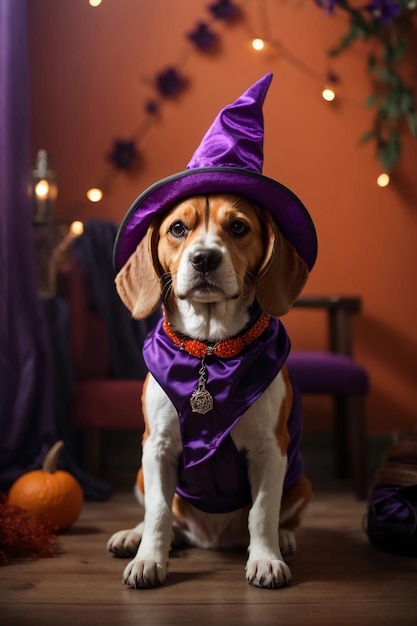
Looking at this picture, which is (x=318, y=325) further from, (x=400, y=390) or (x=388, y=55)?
(x=388, y=55)

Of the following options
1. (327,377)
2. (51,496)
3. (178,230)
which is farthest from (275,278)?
(327,377)

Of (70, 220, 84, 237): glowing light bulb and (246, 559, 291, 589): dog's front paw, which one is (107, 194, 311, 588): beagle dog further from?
(70, 220, 84, 237): glowing light bulb

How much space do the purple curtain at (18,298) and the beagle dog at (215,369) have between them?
1002mm

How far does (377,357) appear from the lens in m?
3.45

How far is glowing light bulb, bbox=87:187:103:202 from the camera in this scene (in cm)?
339

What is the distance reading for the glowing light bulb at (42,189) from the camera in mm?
2988

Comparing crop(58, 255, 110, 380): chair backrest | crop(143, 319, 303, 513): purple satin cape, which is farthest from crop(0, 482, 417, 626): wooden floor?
crop(58, 255, 110, 380): chair backrest

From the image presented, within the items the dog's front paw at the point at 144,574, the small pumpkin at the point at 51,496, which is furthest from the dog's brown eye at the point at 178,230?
the small pumpkin at the point at 51,496

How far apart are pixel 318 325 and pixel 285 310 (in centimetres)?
187

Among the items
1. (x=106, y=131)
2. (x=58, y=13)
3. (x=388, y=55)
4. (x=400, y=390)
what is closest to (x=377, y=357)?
(x=400, y=390)

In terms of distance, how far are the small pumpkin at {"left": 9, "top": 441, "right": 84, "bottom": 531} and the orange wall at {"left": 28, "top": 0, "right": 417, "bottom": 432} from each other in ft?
5.06

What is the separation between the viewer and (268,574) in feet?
5.03

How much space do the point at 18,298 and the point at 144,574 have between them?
1.36 m

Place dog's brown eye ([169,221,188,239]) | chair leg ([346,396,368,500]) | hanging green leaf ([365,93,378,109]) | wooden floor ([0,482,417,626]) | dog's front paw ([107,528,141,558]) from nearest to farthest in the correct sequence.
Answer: wooden floor ([0,482,417,626])
dog's brown eye ([169,221,188,239])
dog's front paw ([107,528,141,558])
chair leg ([346,396,368,500])
hanging green leaf ([365,93,378,109])
